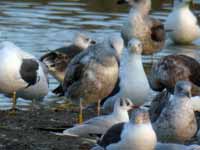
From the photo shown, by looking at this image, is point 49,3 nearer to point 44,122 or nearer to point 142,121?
point 44,122

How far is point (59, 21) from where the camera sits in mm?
21531

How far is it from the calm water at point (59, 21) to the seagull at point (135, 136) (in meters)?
6.34

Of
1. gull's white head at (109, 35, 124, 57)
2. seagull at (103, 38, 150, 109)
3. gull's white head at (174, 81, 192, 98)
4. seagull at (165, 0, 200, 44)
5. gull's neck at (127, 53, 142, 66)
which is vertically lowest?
seagull at (165, 0, 200, 44)

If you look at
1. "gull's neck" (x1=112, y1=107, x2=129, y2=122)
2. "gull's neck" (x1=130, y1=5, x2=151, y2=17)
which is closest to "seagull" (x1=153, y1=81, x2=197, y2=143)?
"gull's neck" (x1=112, y1=107, x2=129, y2=122)

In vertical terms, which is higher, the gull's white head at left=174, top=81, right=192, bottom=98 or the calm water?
the gull's white head at left=174, top=81, right=192, bottom=98

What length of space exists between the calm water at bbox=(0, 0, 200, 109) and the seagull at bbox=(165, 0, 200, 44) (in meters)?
0.25

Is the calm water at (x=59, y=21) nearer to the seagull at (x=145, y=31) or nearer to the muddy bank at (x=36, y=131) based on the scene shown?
the seagull at (x=145, y=31)

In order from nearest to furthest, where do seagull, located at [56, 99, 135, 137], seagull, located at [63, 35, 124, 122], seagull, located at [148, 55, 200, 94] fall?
seagull, located at [56, 99, 135, 137], seagull, located at [63, 35, 124, 122], seagull, located at [148, 55, 200, 94]

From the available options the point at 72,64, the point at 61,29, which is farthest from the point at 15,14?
the point at 72,64

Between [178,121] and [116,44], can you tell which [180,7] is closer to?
[116,44]

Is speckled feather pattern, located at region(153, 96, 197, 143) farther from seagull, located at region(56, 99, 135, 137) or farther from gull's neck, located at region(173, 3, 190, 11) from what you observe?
gull's neck, located at region(173, 3, 190, 11)

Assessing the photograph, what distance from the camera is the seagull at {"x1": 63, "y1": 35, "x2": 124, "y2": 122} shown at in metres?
12.2

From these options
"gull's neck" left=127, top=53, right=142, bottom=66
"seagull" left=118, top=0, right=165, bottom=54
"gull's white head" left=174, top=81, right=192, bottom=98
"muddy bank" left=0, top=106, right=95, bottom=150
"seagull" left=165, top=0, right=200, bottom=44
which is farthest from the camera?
"seagull" left=165, top=0, right=200, bottom=44

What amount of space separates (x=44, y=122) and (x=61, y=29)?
8.70m
